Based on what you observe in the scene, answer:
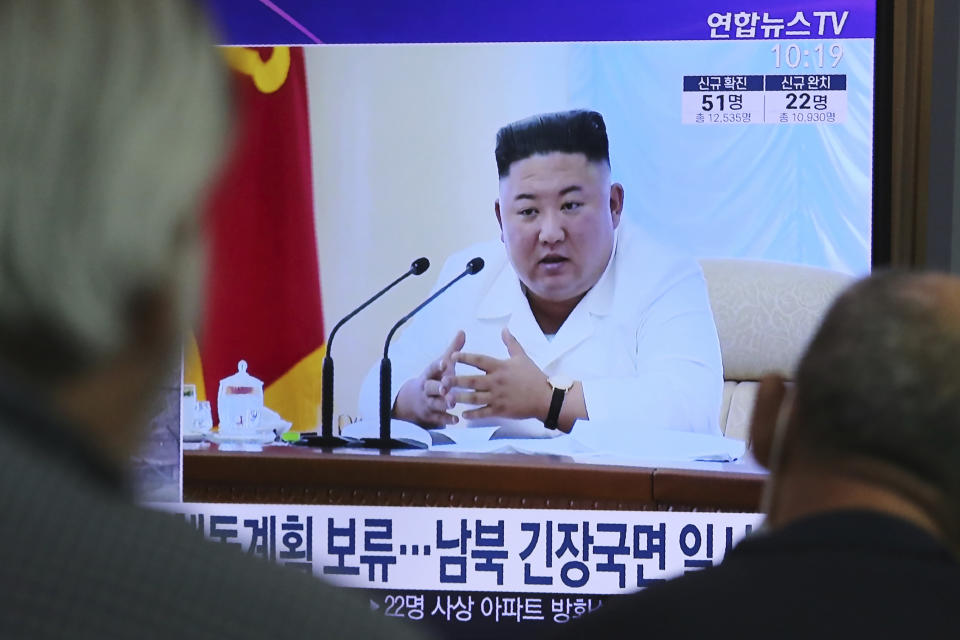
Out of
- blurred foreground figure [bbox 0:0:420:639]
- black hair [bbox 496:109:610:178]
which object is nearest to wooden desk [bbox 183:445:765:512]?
black hair [bbox 496:109:610:178]

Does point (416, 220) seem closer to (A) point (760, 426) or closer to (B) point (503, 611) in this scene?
(B) point (503, 611)

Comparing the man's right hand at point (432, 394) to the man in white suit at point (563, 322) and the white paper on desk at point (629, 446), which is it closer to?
the man in white suit at point (563, 322)

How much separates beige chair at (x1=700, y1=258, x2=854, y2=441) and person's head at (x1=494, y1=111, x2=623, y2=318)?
1.09ft

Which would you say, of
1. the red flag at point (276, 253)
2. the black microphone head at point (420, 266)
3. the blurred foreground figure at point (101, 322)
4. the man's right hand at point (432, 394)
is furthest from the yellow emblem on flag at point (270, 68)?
the blurred foreground figure at point (101, 322)

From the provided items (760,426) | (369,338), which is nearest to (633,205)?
(369,338)

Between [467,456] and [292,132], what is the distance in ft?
3.53

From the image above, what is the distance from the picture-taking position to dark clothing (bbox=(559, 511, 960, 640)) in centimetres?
97

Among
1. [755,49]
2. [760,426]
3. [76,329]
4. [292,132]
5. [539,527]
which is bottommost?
[539,527]

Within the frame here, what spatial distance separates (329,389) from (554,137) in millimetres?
981

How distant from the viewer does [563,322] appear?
3.24 m

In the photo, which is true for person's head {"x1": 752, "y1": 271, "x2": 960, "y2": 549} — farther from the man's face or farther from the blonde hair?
the man's face

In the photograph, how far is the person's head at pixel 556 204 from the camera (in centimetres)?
323

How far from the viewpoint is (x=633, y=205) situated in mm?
3215

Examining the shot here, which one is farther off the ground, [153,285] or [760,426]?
[153,285]
